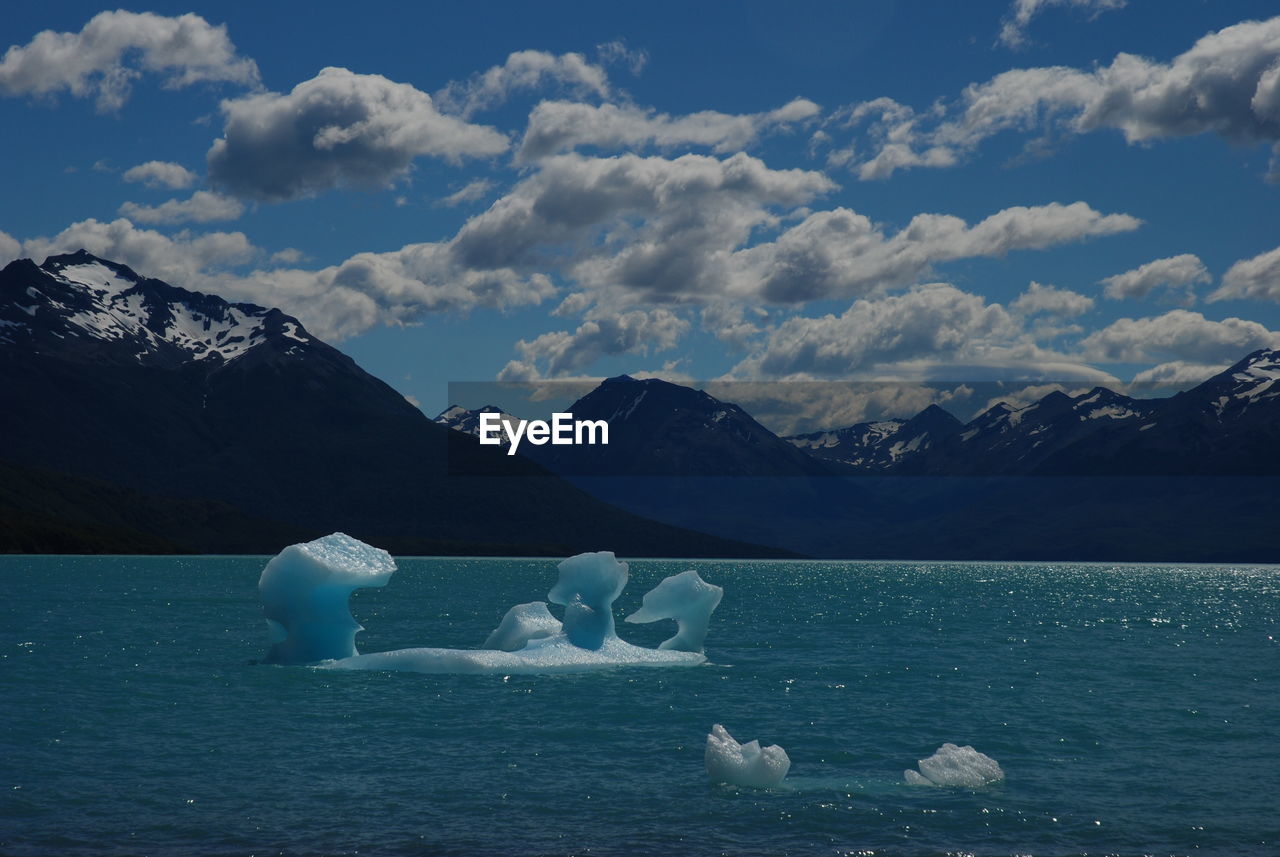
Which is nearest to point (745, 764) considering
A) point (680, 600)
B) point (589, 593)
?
point (589, 593)

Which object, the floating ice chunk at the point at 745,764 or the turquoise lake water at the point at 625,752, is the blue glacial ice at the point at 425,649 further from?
the floating ice chunk at the point at 745,764

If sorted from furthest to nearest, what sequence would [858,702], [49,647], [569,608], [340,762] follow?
[49,647]
[569,608]
[858,702]
[340,762]

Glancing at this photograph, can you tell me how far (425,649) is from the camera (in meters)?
42.6

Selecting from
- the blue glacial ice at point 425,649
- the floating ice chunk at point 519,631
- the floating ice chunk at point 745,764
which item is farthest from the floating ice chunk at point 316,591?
the floating ice chunk at point 745,764

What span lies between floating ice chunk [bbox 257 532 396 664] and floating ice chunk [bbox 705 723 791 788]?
15045 mm

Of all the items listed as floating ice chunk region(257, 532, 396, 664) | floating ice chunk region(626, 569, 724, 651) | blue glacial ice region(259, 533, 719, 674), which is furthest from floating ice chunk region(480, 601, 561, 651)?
floating ice chunk region(257, 532, 396, 664)

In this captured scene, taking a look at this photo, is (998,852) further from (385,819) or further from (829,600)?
(829,600)

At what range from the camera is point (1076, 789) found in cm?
2431

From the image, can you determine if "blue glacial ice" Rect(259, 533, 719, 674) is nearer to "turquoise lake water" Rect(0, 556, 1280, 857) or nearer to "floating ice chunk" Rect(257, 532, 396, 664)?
"floating ice chunk" Rect(257, 532, 396, 664)

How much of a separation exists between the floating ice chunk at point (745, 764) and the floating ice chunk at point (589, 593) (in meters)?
17.8

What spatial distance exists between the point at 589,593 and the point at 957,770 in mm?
21162

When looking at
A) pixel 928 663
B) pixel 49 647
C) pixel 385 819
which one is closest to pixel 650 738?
pixel 385 819

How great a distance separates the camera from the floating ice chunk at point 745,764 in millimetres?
23531

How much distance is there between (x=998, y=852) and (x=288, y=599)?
26980 mm
